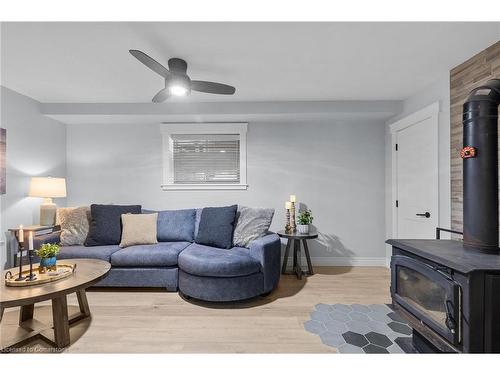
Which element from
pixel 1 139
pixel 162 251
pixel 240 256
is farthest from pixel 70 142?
pixel 240 256

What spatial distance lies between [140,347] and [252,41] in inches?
100

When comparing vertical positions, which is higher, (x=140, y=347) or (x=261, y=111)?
(x=261, y=111)

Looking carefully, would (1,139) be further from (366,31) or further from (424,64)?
(424,64)

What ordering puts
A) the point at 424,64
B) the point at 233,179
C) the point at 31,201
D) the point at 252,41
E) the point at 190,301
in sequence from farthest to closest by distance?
the point at 233,179
the point at 31,201
the point at 190,301
the point at 424,64
the point at 252,41

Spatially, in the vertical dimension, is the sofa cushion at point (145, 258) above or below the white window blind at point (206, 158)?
below

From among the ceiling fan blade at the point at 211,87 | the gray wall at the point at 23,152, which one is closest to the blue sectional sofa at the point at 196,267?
the gray wall at the point at 23,152

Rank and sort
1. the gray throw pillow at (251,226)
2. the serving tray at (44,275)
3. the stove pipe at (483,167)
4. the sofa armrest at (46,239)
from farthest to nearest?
the gray throw pillow at (251,226), the sofa armrest at (46,239), the serving tray at (44,275), the stove pipe at (483,167)

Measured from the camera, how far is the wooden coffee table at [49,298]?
170cm

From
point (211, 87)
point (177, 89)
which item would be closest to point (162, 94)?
point (177, 89)

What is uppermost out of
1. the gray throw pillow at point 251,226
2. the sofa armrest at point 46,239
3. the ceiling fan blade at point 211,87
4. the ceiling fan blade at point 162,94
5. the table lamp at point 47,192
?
the ceiling fan blade at point 211,87

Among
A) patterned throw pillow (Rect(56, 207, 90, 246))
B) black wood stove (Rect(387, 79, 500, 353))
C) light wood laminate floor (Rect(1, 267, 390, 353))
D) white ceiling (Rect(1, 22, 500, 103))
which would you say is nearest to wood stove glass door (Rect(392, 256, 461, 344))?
black wood stove (Rect(387, 79, 500, 353))

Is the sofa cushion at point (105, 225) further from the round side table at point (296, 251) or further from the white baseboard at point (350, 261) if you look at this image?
the white baseboard at point (350, 261)

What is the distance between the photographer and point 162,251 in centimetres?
296

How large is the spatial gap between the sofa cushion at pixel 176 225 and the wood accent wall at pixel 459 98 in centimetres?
303
